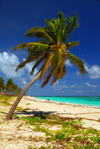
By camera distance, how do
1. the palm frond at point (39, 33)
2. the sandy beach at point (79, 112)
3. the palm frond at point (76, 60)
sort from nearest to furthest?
the sandy beach at point (79, 112)
the palm frond at point (39, 33)
the palm frond at point (76, 60)

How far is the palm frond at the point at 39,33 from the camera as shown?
851cm

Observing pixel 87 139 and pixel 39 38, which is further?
pixel 39 38

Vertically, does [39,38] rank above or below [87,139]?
above

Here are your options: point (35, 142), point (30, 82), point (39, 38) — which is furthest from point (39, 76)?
point (35, 142)

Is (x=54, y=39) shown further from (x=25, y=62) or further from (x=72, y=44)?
(x=25, y=62)

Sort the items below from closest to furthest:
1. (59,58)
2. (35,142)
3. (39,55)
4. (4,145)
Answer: (4,145) < (35,142) < (59,58) < (39,55)

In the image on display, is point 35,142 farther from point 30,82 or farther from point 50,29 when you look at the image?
point 50,29

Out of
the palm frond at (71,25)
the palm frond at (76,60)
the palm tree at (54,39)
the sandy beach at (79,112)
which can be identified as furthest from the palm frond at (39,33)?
the sandy beach at (79,112)

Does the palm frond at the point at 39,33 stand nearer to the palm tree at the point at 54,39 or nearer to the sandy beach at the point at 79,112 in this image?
the palm tree at the point at 54,39

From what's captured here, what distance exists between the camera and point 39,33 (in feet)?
29.2

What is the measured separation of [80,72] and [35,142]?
21.7 ft

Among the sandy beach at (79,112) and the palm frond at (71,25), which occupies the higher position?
the palm frond at (71,25)

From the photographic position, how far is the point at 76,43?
9328mm

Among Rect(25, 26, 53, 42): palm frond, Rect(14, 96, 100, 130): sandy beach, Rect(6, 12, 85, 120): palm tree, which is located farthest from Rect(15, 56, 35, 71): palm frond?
Rect(14, 96, 100, 130): sandy beach
